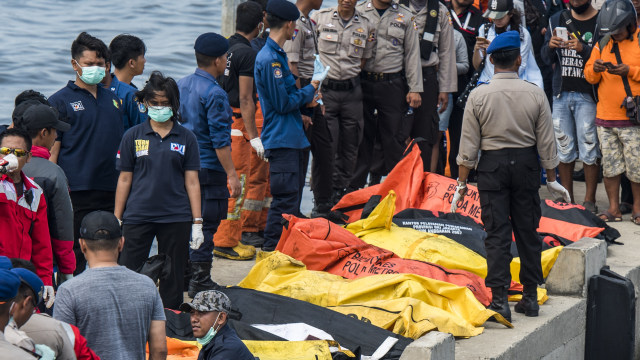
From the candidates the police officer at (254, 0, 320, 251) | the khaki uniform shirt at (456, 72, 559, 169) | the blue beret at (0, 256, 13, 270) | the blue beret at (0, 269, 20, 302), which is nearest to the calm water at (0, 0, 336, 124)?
the police officer at (254, 0, 320, 251)

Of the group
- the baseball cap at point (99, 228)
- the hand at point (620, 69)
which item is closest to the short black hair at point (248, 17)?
the hand at point (620, 69)

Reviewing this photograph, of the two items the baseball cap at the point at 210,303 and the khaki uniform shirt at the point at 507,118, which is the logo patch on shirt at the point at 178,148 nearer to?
the baseball cap at the point at 210,303

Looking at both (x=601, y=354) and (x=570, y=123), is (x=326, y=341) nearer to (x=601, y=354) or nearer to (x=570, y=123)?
(x=601, y=354)

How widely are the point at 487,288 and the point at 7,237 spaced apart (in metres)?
3.41

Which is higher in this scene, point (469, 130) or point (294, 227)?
point (469, 130)

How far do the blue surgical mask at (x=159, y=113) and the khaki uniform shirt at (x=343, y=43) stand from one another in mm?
3078

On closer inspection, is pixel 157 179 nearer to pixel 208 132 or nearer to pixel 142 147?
pixel 142 147

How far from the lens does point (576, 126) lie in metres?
9.23

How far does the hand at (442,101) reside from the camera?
949cm

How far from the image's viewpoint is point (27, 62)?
19.4m

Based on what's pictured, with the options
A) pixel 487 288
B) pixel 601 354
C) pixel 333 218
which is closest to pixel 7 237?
pixel 487 288

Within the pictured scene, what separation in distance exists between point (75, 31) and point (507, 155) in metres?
17.6

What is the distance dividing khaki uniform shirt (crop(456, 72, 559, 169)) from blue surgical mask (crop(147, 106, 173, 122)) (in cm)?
192

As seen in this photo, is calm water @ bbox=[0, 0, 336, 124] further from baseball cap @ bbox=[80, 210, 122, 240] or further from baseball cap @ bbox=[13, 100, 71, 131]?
baseball cap @ bbox=[80, 210, 122, 240]
